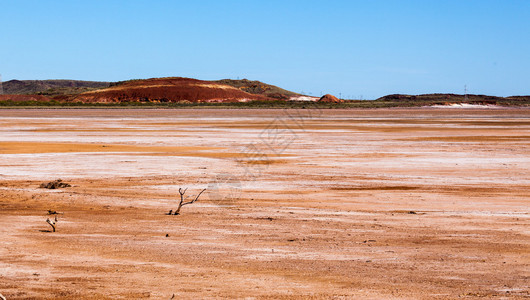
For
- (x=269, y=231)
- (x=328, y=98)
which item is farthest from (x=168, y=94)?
(x=269, y=231)

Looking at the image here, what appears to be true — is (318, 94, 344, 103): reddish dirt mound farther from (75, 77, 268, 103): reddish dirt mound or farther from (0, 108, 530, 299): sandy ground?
(0, 108, 530, 299): sandy ground

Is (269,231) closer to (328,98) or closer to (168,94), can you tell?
(328,98)

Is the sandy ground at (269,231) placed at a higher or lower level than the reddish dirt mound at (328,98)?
higher

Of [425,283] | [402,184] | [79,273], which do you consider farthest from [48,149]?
[425,283]

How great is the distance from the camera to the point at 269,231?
10.3 meters

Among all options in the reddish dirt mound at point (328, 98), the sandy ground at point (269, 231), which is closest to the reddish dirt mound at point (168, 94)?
the reddish dirt mound at point (328, 98)

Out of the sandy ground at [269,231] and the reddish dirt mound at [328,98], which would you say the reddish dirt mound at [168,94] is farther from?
the sandy ground at [269,231]

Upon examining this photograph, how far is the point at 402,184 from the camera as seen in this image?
1642 centimetres

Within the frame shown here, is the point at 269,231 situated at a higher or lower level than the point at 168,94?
higher

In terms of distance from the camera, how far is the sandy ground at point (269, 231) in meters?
7.29

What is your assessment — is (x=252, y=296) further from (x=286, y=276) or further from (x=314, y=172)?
(x=314, y=172)

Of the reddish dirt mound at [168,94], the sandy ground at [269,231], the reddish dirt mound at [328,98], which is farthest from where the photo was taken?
the reddish dirt mound at [168,94]

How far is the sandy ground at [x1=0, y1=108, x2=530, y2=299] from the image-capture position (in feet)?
23.9

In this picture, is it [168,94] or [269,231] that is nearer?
[269,231]
